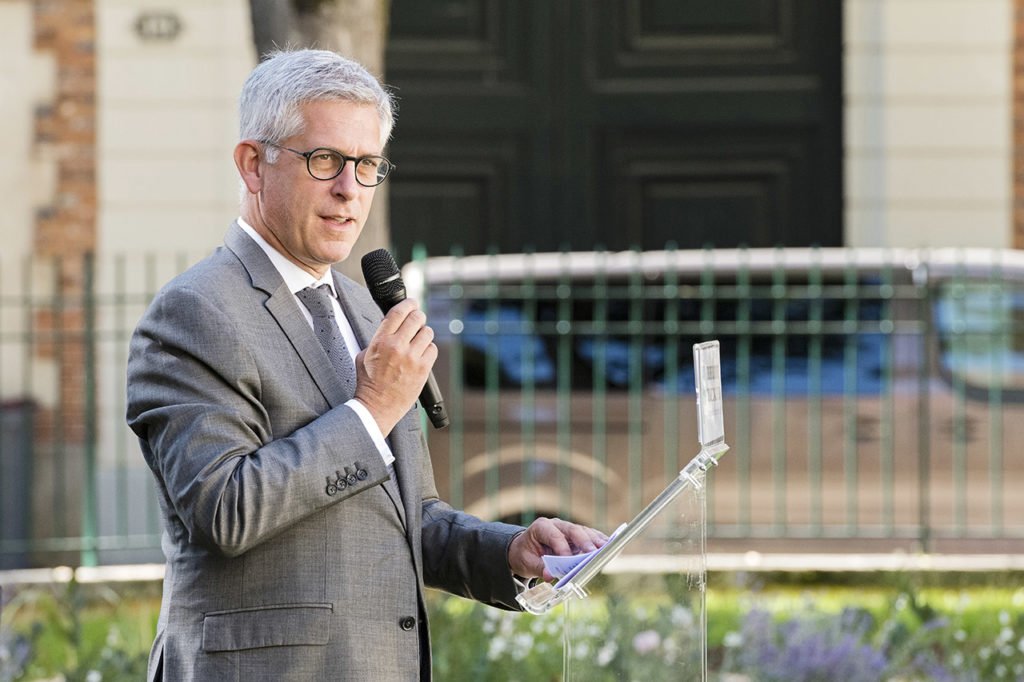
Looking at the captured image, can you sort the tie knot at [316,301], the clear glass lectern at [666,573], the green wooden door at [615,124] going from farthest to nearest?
1. the green wooden door at [615,124]
2. the tie knot at [316,301]
3. the clear glass lectern at [666,573]

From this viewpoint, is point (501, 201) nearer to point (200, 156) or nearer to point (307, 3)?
point (200, 156)

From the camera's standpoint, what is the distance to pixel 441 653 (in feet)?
17.5

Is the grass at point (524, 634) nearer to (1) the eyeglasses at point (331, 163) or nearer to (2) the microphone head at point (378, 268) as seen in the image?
(2) the microphone head at point (378, 268)

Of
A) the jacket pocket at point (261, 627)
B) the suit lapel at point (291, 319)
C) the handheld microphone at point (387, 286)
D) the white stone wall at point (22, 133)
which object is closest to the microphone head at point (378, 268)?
the handheld microphone at point (387, 286)

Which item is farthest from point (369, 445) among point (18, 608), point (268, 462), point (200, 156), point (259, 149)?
point (200, 156)

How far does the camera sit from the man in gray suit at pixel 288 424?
7.36 ft

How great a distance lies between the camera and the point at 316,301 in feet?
8.29

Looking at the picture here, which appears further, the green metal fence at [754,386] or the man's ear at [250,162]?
the green metal fence at [754,386]

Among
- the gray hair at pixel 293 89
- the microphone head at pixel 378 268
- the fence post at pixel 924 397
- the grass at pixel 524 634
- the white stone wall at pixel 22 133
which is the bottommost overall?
the grass at pixel 524 634

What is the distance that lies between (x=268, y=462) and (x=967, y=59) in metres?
9.51

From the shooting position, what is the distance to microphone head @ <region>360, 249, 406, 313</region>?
105 inches

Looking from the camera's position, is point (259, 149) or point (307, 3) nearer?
point (259, 149)

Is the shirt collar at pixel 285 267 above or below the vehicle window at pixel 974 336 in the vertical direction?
above

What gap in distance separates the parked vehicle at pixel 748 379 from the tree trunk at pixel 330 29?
5.00 ft
